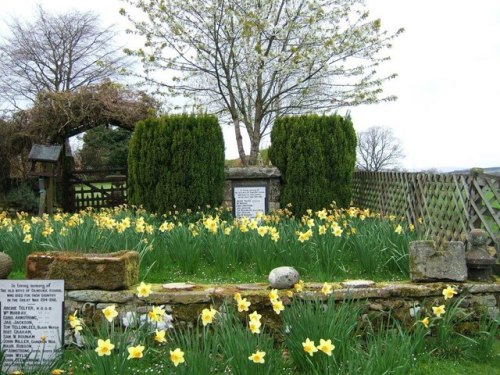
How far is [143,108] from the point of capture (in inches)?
570

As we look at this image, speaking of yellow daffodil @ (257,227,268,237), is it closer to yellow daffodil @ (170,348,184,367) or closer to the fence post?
the fence post

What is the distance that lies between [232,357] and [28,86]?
2072 centimetres

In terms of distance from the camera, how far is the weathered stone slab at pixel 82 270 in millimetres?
3932

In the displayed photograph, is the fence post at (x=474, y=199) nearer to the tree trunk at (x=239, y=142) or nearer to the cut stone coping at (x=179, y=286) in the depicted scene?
the cut stone coping at (x=179, y=286)

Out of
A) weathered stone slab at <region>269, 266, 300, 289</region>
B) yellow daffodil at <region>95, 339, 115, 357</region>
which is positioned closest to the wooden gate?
weathered stone slab at <region>269, 266, 300, 289</region>

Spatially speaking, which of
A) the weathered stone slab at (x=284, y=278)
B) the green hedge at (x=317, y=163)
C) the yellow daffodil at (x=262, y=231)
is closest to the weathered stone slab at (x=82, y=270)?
the weathered stone slab at (x=284, y=278)

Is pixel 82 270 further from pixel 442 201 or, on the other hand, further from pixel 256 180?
pixel 256 180

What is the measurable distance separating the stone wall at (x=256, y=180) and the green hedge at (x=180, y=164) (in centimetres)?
69

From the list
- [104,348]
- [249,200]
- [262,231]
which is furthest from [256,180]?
[104,348]

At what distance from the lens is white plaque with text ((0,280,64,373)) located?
3.66 metres

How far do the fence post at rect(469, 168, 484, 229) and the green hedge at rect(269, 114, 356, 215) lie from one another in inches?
146

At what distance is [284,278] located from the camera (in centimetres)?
393

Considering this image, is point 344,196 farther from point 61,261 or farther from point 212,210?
point 61,261

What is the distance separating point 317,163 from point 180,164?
2.24 m
